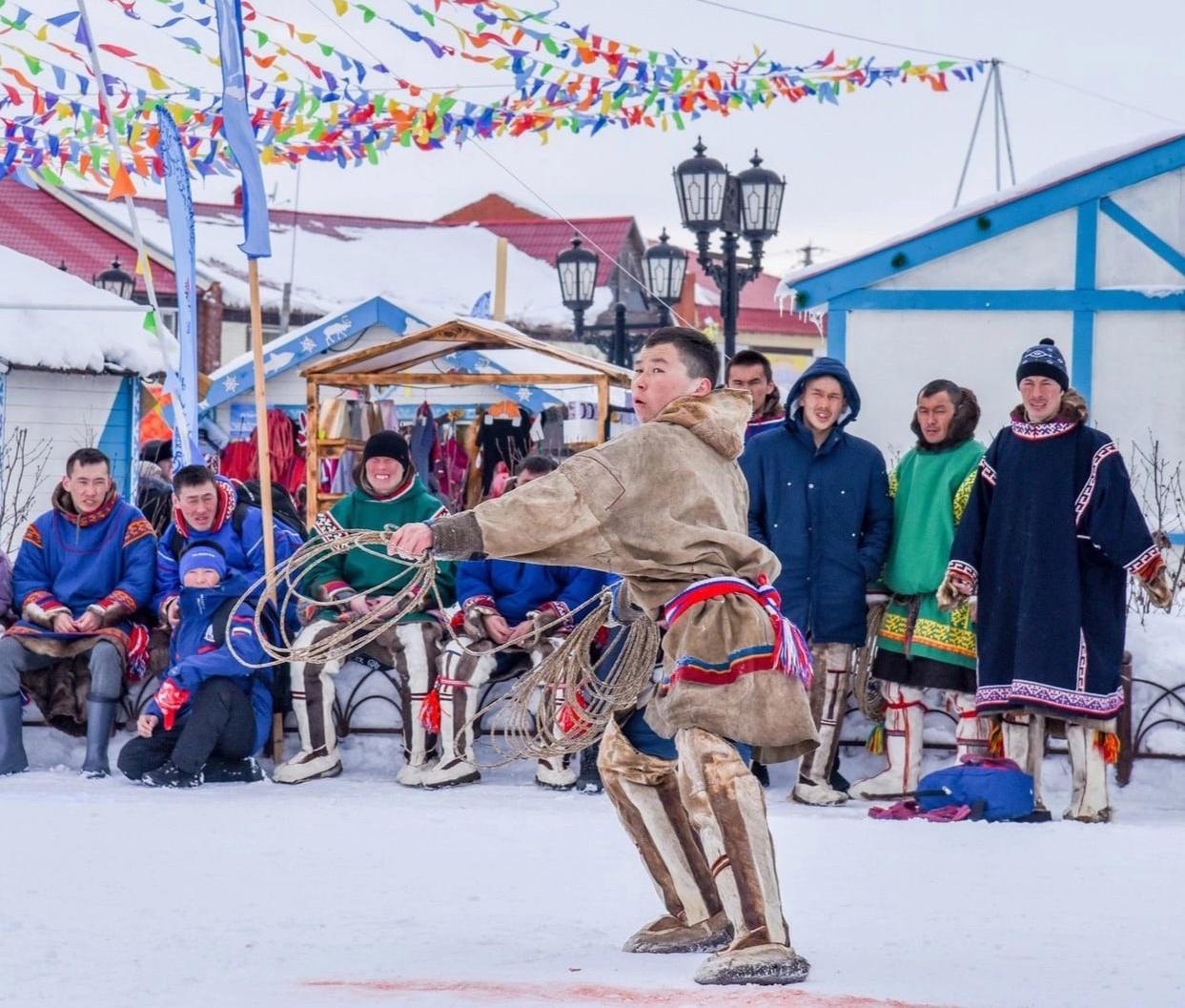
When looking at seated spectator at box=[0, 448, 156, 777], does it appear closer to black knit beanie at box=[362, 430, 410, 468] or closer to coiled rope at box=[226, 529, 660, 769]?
black knit beanie at box=[362, 430, 410, 468]

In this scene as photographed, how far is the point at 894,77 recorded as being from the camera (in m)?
10.1

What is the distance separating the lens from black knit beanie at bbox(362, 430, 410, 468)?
748 centimetres

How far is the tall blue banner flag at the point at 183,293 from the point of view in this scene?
829cm

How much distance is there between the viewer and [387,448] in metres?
7.49

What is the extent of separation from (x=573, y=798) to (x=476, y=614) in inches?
36.3

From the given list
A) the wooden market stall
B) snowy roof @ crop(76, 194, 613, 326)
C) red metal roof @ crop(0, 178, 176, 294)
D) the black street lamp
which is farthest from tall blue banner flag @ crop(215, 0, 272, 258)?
red metal roof @ crop(0, 178, 176, 294)

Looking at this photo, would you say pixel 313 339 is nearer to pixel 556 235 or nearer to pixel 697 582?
pixel 697 582

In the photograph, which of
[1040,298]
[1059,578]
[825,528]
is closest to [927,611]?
[825,528]

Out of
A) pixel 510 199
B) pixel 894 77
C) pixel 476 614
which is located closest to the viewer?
pixel 476 614

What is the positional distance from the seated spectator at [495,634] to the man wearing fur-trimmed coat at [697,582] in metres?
2.82

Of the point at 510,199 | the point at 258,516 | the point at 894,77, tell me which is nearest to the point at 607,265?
the point at 510,199

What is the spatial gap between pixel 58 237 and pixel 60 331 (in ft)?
51.4

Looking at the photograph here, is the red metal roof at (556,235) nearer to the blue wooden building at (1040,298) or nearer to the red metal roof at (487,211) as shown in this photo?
the red metal roof at (487,211)

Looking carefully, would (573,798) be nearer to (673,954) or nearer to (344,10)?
(673,954)
